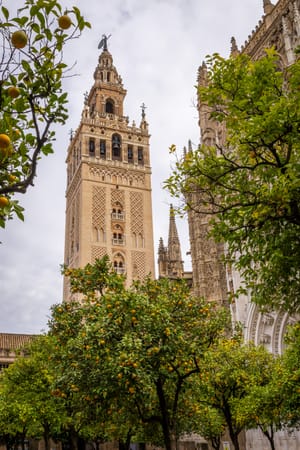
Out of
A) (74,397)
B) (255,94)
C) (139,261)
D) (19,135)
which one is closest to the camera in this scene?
(19,135)

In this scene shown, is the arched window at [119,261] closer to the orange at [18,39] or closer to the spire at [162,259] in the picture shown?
the spire at [162,259]

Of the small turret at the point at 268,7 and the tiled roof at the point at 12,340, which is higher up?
the small turret at the point at 268,7

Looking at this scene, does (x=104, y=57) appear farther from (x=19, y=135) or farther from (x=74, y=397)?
(x=19, y=135)

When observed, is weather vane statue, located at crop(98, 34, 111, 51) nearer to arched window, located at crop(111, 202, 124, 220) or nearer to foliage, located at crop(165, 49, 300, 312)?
arched window, located at crop(111, 202, 124, 220)

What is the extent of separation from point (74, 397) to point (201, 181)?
5.93 meters

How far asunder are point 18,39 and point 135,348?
22.9ft

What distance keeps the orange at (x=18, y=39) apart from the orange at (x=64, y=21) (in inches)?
16.3

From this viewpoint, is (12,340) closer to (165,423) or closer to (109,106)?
(109,106)

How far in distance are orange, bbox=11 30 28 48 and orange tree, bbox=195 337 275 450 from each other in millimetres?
12992

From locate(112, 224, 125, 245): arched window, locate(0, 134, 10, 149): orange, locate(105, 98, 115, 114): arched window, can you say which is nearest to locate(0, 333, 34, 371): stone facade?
locate(112, 224, 125, 245): arched window

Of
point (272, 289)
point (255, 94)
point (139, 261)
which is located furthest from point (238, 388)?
point (139, 261)

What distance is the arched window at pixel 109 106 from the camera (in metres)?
53.0

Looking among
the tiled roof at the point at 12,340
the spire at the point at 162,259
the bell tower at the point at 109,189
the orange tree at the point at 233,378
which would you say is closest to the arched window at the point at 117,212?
the bell tower at the point at 109,189

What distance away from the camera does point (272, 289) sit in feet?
24.2
